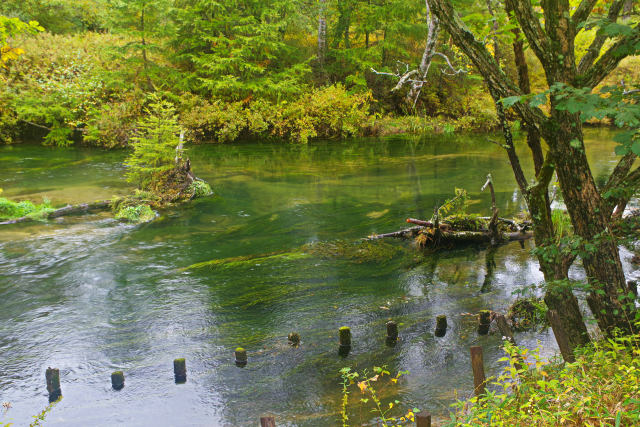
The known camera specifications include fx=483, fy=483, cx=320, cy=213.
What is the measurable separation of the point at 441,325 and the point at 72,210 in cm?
1085

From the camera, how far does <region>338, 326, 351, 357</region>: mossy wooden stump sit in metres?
6.55

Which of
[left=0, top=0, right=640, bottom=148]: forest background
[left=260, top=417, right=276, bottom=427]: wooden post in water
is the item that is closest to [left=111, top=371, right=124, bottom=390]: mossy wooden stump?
[left=260, top=417, right=276, bottom=427]: wooden post in water

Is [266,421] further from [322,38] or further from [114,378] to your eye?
[322,38]

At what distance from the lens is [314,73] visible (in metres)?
29.5

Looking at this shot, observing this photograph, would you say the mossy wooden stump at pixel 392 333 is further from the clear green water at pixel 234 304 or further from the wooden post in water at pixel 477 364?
the wooden post in water at pixel 477 364

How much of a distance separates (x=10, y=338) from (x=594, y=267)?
7.69 metres

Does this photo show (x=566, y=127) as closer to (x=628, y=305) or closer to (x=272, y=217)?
(x=628, y=305)

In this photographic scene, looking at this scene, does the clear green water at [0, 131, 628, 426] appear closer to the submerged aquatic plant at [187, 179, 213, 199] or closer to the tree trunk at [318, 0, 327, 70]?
the submerged aquatic plant at [187, 179, 213, 199]

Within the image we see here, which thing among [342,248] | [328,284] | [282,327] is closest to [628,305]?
[282,327]

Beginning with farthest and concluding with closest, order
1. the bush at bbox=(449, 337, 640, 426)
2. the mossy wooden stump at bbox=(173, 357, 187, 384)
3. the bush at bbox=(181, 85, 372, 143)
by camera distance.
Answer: the bush at bbox=(181, 85, 372, 143)
the mossy wooden stump at bbox=(173, 357, 187, 384)
the bush at bbox=(449, 337, 640, 426)

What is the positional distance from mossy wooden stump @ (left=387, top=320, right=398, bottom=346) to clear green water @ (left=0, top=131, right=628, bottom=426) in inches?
5.0

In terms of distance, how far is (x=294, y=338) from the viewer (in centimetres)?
667

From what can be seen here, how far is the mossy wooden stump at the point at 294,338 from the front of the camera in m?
6.66

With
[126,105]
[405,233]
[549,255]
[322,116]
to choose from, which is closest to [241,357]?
[549,255]
